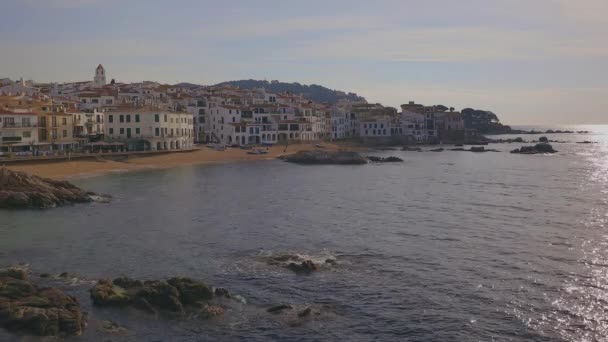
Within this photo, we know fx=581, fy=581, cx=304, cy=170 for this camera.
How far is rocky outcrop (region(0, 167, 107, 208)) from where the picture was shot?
45594 mm

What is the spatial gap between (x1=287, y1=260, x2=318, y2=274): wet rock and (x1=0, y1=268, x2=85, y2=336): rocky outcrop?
10.1 meters

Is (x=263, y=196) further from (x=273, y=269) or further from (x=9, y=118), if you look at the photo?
(x=9, y=118)

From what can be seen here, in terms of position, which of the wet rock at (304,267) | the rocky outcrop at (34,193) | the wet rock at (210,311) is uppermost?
the rocky outcrop at (34,193)

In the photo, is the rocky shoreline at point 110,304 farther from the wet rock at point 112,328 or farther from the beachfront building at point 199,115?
the beachfront building at point 199,115

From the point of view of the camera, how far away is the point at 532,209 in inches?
1839

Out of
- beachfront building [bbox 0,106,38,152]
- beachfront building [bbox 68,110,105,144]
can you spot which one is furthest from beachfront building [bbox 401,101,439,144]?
beachfront building [bbox 0,106,38,152]

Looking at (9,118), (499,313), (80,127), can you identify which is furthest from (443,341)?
(80,127)

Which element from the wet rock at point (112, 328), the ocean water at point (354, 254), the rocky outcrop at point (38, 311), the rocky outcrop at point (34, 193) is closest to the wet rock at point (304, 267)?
the ocean water at point (354, 254)

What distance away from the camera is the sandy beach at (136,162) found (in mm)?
67938

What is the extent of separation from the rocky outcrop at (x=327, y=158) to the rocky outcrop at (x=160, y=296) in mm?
75342

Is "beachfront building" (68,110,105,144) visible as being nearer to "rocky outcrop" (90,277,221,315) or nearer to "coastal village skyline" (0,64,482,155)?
"coastal village skyline" (0,64,482,155)

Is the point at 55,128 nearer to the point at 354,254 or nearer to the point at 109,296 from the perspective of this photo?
the point at 354,254

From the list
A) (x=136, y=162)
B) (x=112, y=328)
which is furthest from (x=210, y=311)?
(x=136, y=162)

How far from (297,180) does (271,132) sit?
5584cm
